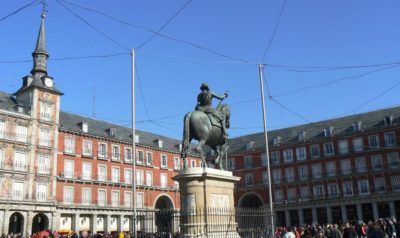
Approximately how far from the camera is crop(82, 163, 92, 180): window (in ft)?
166

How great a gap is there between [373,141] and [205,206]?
156 feet

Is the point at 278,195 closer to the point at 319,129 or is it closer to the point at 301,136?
the point at 301,136

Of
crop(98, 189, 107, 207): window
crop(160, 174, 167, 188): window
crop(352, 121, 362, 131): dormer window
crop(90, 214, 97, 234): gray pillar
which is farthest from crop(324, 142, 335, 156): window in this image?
crop(90, 214, 97, 234): gray pillar

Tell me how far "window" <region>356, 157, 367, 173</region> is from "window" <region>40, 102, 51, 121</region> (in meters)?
38.1

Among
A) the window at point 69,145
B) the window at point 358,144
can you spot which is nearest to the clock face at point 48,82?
the window at point 69,145

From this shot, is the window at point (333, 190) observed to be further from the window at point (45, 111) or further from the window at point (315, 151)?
the window at point (45, 111)

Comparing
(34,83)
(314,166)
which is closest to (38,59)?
(34,83)

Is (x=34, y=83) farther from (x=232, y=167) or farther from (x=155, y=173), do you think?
(x=232, y=167)

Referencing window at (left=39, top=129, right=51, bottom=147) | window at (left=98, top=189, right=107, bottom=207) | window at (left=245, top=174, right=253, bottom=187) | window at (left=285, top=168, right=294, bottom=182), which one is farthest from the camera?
window at (left=245, top=174, right=253, bottom=187)

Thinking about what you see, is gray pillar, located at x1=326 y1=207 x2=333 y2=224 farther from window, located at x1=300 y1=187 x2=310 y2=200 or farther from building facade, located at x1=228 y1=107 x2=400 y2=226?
window, located at x1=300 y1=187 x2=310 y2=200

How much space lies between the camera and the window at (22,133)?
44406mm

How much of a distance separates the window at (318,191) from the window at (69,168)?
3146cm

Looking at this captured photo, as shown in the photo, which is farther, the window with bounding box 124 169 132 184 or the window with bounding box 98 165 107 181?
the window with bounding box 124 169 132 184

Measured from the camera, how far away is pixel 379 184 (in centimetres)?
5500
